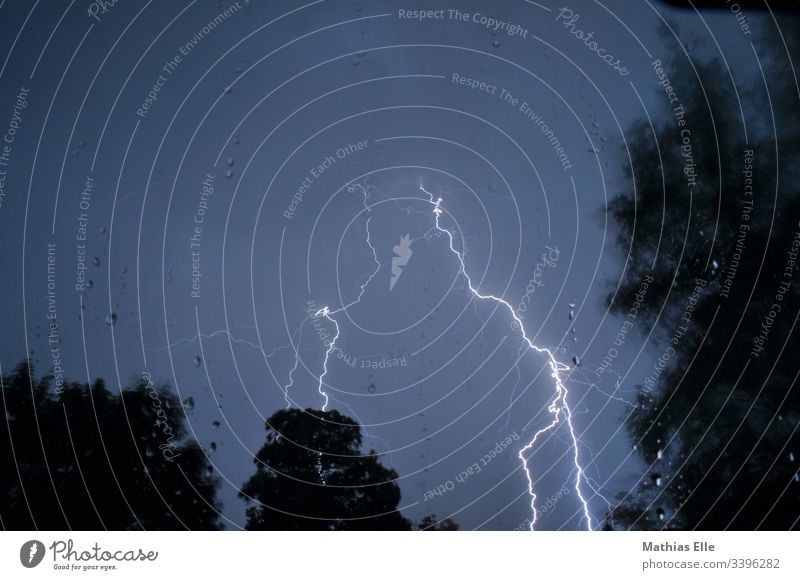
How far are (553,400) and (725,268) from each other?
109 centimetres

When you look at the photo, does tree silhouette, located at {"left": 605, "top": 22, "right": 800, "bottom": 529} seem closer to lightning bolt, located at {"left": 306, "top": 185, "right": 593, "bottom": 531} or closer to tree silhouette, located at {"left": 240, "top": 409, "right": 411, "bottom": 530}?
lightning bolt, located at {"left": 306, "top": 185, "right": 593, "bottom": 531}

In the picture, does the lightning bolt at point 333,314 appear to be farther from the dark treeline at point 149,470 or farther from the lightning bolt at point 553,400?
the lightning bolt at point 553,400

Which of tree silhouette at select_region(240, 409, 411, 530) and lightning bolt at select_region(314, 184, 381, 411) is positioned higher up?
lightning bolt at select_region(314, 184, 381, 411)

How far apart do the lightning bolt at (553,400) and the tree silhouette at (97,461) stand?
149cm

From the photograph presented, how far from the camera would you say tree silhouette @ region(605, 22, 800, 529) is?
2957 mm

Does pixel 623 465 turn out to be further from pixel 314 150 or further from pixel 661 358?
pixel 314 150

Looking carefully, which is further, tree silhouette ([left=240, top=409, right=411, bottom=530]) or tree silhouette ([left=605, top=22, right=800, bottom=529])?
tree silhouette ([left=605, top=22, right=800, bottom=529])

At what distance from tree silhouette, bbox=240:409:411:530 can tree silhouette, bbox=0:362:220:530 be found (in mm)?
254

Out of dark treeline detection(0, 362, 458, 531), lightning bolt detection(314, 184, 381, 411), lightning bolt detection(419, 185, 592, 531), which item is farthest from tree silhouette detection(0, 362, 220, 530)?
lightning bolt detection(419, 185, 592, 531)

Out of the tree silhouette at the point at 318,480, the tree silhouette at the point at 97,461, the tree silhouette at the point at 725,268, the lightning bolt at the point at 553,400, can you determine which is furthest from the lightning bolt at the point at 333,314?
the tree silhouette at the point at 725,268

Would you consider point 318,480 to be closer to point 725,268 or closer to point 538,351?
point 538,351

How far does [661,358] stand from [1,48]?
11.4 ft
